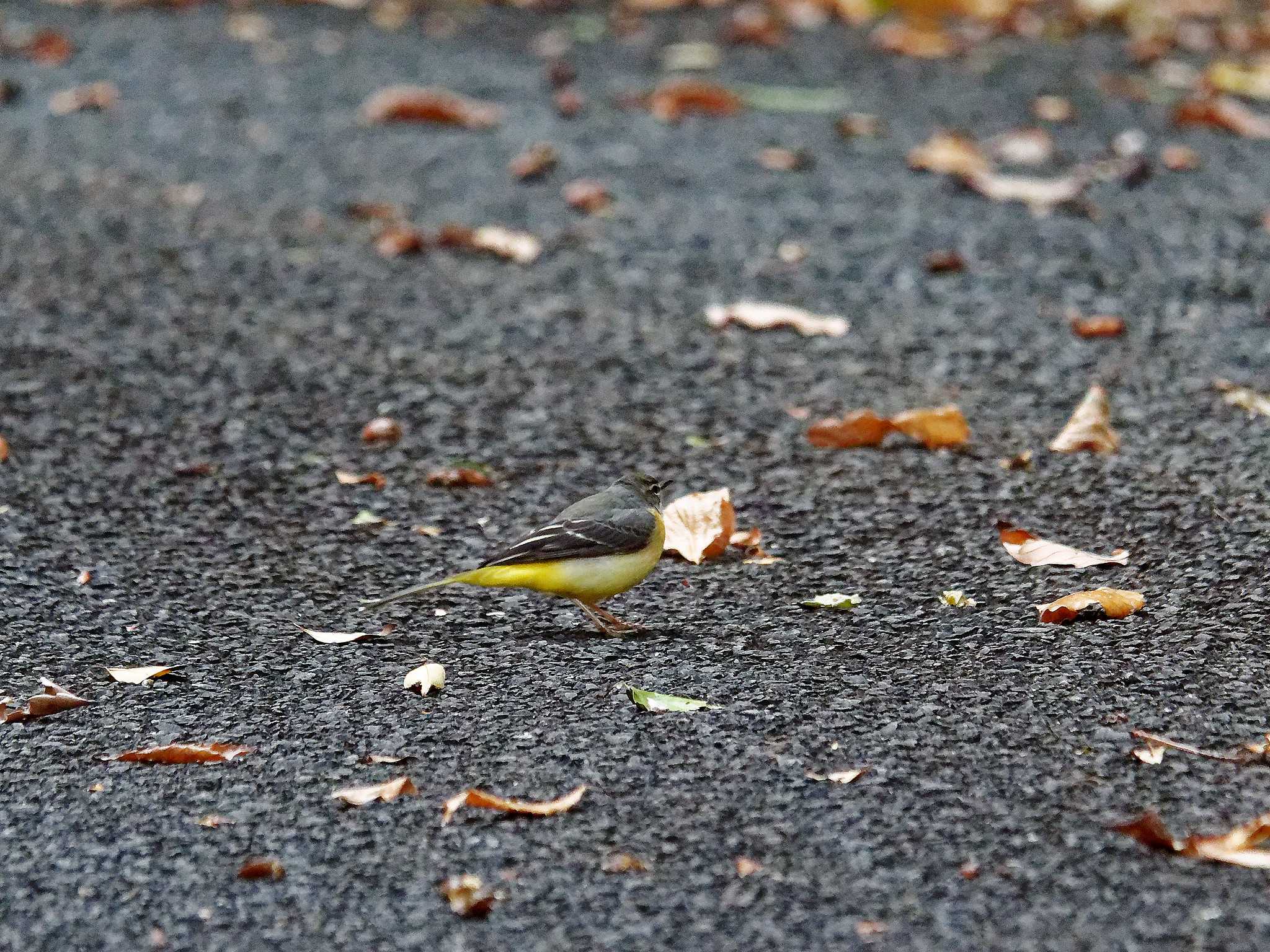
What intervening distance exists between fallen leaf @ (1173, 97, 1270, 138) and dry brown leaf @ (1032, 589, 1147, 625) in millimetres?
5456

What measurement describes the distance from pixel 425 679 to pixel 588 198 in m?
4.32

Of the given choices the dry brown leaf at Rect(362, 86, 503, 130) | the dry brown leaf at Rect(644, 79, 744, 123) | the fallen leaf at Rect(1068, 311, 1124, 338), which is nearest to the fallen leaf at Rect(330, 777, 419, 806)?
the fallen leaf at Rect(1068, 311, 1124, 338)

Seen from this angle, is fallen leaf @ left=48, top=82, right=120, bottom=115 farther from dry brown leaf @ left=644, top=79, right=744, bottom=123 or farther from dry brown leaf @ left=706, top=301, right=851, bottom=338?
dry brown leaf @ left=706, top=301, right=851, bottom=338

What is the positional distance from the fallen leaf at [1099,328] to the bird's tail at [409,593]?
116 inches

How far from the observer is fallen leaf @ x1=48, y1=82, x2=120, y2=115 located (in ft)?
29.5

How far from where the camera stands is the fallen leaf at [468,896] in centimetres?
275

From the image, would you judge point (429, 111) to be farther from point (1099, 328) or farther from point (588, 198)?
point (1099, 328)

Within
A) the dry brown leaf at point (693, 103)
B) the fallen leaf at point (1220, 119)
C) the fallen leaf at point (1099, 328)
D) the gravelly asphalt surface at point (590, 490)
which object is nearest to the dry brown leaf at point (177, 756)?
the gravelly asphalt surface at point (590, 490)

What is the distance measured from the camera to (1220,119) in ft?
28.4

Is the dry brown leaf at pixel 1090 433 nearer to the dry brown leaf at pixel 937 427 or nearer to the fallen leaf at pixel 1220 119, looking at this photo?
the dry brown leaf at pixel 937 427

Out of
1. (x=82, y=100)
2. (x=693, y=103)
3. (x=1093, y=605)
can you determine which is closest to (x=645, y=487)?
(x=1093, y=605)

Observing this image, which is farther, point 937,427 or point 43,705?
point 937,427

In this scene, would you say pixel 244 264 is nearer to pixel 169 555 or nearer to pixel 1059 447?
pixel 169 555

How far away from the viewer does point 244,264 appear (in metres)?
6.86
